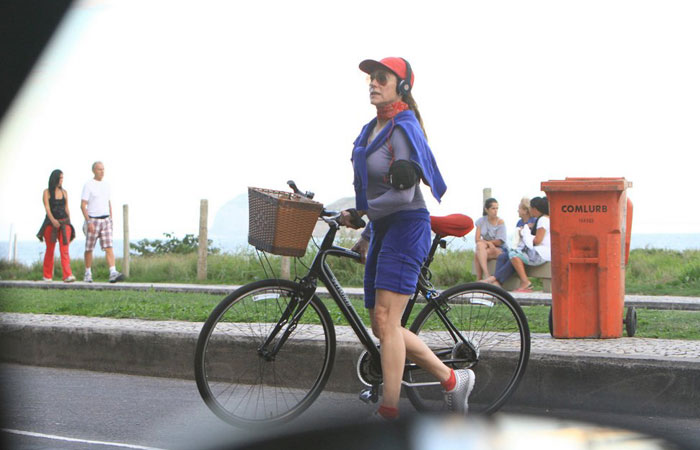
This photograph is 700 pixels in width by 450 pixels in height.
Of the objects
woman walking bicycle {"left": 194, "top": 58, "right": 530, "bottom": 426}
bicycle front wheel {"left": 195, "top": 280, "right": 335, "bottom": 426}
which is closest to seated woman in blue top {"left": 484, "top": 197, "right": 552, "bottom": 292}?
woman walking bicycle {"left": 194, "top": 58, "right": 530, "bottom": 426}

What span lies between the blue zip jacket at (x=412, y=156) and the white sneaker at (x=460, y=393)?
3.23 feet

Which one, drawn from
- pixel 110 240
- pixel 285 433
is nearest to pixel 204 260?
pixel 110 240

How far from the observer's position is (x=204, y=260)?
1780cm

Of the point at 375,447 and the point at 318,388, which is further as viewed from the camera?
the point at 318,388

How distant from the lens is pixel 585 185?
679 cm

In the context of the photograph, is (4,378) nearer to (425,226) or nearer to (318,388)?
(318,388)

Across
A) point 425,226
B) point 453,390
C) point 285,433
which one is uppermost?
point 425,226

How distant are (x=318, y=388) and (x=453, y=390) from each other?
2.28ft

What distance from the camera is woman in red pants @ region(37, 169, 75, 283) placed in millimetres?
14797

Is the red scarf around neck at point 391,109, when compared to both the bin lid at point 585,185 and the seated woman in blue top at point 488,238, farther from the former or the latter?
the seated woman in blue top at point 488,238

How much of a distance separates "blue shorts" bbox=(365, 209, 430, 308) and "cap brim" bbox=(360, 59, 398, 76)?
71 cm

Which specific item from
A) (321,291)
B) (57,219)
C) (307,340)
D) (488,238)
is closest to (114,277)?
(57,219)

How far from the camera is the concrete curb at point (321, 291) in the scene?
33.9ft

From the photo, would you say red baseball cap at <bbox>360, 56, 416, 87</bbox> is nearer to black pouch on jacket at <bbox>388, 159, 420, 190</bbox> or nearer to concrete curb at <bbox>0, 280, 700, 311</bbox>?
black pouch on jacket at <bbox>388, 159, 420, 190</bbox>
